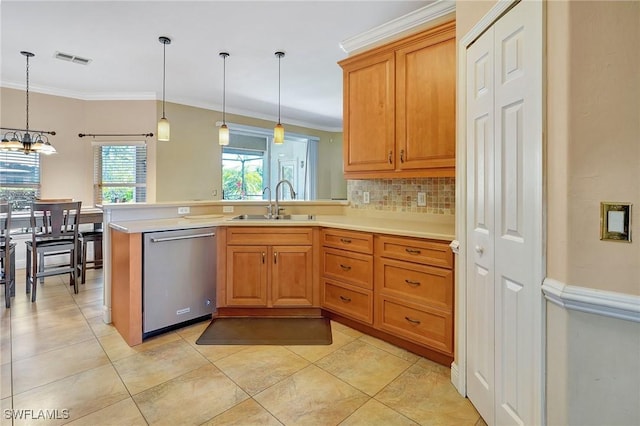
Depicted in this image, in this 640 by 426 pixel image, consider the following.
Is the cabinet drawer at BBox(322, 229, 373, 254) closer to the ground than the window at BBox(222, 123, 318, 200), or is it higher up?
closer to the ground

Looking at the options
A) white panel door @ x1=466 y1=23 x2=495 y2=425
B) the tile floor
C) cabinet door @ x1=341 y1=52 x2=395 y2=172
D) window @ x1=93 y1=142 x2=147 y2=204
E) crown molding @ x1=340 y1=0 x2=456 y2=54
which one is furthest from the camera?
window @ x1=93 y1=142 x2=147 y2=204

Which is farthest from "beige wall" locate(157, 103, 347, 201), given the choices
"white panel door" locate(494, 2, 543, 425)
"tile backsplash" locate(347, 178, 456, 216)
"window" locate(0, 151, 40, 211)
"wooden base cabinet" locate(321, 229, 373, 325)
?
A: "white panel door" locate(494, 2, 543, 425)

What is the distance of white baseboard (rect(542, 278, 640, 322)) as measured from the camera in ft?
3.03

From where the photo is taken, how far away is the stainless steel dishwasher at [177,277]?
2414 mm

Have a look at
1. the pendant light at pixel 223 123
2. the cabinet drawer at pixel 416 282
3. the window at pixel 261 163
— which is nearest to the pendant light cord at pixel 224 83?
the pendant light at pixel 223 123

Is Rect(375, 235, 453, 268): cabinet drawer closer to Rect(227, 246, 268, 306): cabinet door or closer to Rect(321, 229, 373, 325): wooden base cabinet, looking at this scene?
Rect(321, 229, 373, 325): wooden base cabinet

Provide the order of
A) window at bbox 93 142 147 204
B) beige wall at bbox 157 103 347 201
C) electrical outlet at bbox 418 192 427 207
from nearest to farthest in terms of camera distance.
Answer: electrical outlet at bbox 418 192 427 207
window at bbox 93 142 147 204
beige wall at bbox 157 103 347 201

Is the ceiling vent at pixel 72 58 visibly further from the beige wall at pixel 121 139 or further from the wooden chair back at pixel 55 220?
the wooden chair back at pixel 55 220

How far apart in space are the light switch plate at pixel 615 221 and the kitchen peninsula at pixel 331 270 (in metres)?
1.05

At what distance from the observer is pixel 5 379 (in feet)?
6.31

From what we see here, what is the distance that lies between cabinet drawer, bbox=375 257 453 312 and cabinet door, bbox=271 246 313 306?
2.23ft

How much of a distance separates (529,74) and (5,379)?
314 centimetres

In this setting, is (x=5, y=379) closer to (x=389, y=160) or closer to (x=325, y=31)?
(x=389, y=160)

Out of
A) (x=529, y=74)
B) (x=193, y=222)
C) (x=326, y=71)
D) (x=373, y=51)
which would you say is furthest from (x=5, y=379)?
(x=326, y=71)
